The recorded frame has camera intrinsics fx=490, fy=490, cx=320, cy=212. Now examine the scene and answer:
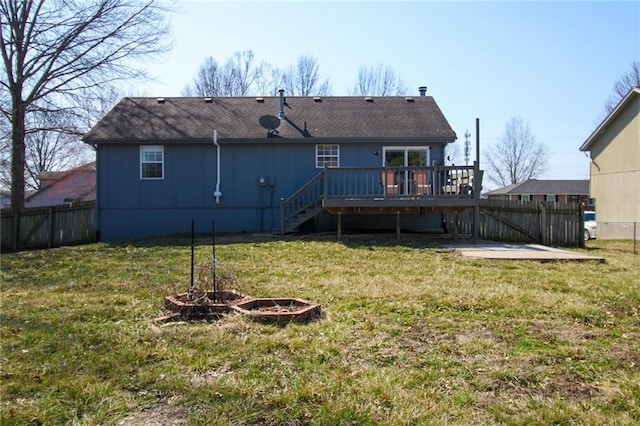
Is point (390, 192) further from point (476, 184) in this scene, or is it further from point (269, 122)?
point (269, 122)

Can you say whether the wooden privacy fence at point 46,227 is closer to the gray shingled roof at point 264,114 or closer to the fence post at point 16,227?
the fence post at point 16,227

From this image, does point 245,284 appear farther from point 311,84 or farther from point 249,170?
point 311,84

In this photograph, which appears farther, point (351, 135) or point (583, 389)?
point (351, 135)

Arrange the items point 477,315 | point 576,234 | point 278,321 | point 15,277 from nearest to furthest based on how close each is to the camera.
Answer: point 278,321 → point 477,315 → point 15,277 → point 576,234

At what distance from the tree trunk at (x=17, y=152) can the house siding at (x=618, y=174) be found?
79.7 ft

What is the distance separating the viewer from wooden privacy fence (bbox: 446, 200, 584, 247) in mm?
13961

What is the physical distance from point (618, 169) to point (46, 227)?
23.1 metres

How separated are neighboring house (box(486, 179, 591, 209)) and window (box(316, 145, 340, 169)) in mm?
30225

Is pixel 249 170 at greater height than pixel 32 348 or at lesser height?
greater

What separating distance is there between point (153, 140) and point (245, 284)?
413 inches

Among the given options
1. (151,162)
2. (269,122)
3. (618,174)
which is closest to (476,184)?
(269,122)

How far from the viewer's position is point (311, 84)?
38.5m

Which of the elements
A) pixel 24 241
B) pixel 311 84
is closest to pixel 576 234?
pixel 24 241

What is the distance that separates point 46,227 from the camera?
48.9ft
